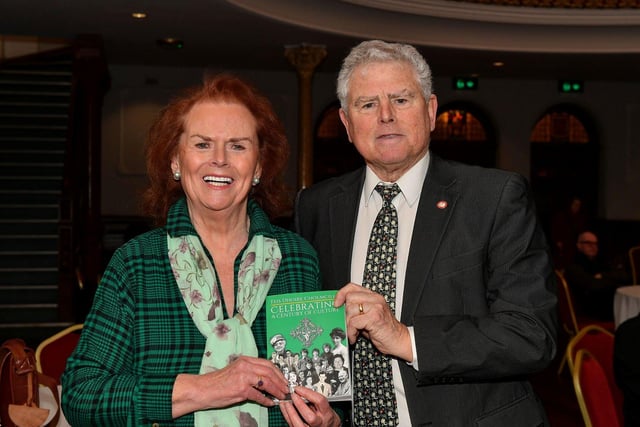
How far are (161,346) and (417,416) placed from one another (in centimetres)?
69

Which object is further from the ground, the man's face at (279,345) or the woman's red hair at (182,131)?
the woman's red hair at (182,131)

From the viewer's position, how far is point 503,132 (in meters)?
15.2

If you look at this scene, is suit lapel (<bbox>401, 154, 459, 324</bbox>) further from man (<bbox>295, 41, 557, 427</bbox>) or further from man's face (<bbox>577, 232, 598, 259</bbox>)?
man's face (<bbox>577, 232, 598, 259</bbox>)

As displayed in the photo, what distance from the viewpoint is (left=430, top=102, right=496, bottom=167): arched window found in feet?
50.3

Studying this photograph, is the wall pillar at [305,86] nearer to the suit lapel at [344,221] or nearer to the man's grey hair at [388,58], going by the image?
the suit lapel at [344,221]

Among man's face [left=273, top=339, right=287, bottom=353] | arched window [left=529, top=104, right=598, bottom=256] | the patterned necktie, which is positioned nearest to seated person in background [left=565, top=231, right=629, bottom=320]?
the patterned necktie

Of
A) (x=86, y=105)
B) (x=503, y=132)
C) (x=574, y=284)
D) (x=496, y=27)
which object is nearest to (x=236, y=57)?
(x=86, y=105)

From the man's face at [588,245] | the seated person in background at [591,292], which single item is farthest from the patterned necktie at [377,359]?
the man's face at [588,245]

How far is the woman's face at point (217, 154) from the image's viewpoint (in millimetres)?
1988

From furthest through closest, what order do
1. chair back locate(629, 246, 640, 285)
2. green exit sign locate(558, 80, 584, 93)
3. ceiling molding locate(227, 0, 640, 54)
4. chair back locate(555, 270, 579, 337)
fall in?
green exit sign locate(558, 80, 584, 93)
ceiling molding locate(227, 0, 640, 54)
chair back locate(629, 246, 640, 285)
chair back locate(555, 270, 579, 337)

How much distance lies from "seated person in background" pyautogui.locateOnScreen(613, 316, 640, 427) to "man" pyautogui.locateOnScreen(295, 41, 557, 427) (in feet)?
2.49

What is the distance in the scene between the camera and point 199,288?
1936 millimetres

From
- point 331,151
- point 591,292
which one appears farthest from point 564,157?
point 591,292

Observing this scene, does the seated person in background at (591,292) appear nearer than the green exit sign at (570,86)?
Yes
